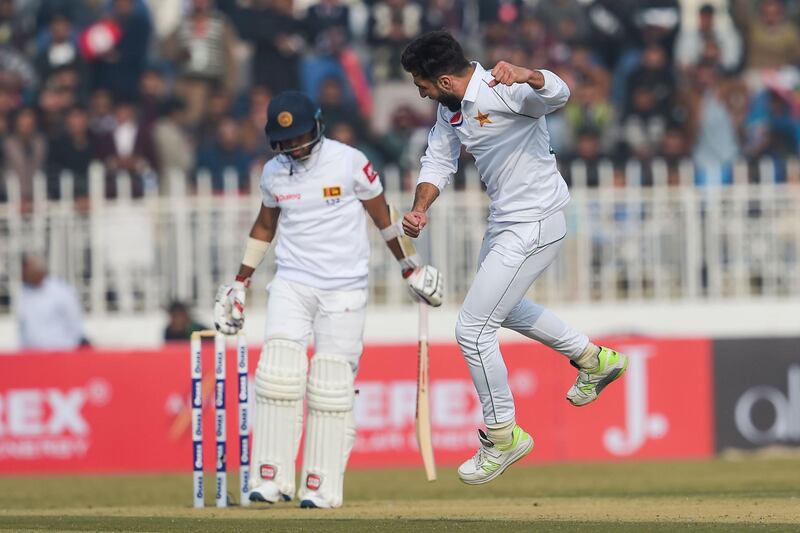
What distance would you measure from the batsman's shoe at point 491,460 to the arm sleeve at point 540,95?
6.10ft

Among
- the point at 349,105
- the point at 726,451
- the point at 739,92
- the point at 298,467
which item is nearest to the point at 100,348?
the point at 298,467

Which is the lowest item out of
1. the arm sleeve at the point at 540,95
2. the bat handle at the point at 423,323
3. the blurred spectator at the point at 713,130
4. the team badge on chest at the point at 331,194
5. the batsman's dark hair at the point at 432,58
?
the bat handle at the point at 423,323

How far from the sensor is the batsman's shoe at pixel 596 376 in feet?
32.7

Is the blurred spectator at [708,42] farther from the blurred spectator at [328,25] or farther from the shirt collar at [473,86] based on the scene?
the shirt collar at [473,86]

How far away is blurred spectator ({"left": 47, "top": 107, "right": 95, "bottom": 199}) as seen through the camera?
18.0m

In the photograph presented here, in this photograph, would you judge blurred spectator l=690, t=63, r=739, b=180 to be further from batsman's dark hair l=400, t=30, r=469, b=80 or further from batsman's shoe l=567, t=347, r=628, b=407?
batsman's dark hair l=400, t=30, r=469, b=80

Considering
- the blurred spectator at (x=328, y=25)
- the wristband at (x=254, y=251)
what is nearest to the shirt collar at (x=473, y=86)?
the wristband at (x=254, y=251)

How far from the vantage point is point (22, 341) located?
55.0ft

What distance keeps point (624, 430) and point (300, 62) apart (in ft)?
19.2

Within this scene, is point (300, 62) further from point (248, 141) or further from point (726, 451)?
point (726, 451)

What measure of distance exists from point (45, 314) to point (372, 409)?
3.35m

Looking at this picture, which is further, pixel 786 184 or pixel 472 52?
pixel 472 52

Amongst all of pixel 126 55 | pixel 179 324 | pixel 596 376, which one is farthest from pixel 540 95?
pixel 126 55

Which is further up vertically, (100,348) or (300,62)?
(300,62)
